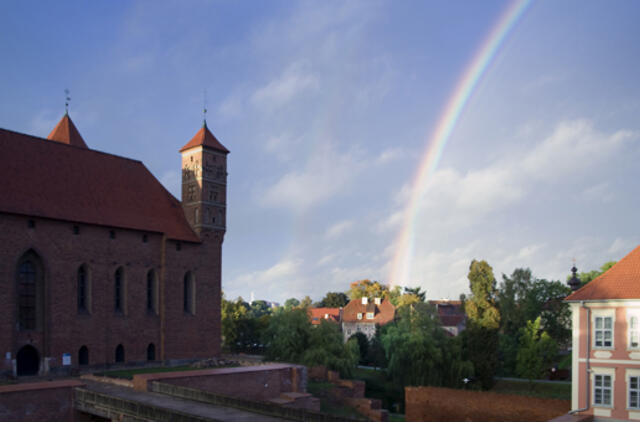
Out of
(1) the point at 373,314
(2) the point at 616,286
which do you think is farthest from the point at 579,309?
(1) the point at 373,314

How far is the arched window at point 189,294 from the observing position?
4122cm

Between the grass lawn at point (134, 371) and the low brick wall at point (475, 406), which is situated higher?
Result: the grass lawn at point (134, 371)

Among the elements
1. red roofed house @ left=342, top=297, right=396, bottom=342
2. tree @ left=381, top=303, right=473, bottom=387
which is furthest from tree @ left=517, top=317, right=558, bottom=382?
red roofed house @ left=342, top=297, right=396, bottom=342

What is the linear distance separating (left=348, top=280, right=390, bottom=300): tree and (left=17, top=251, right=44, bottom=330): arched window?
227 ft

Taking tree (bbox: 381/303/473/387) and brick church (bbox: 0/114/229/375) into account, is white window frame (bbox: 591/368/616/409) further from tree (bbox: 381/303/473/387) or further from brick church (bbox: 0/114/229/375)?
brick church (bbox: 0/114/229/375)

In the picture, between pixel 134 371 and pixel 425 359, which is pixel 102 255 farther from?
pixel 425 359

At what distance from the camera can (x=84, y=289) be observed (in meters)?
35.4

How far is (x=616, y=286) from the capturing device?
2467cm

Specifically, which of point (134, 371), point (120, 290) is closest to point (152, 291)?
point (120, 290)

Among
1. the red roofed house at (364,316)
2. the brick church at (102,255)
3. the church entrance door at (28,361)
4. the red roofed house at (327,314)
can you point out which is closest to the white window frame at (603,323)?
the brick church at (102,255)

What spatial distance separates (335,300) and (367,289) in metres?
9.12

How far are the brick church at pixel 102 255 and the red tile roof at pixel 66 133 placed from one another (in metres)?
0.09

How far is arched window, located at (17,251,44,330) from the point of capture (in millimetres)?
32375

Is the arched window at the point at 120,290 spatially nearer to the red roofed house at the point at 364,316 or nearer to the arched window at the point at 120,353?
the arched window at the point at 120,353
